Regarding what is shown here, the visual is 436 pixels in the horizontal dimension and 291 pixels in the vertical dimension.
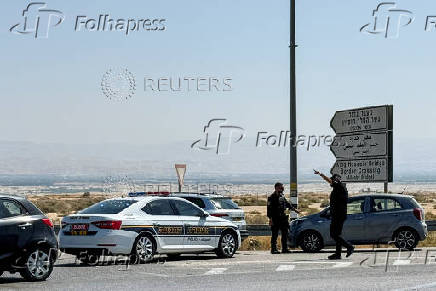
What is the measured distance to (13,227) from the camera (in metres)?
16.6

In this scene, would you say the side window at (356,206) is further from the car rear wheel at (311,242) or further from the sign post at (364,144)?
the sign post at (364,144)

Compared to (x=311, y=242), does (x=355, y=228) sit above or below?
above

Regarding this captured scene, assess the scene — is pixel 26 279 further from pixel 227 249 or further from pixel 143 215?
pixel 227 249

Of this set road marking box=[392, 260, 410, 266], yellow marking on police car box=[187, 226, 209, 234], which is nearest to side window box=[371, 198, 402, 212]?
road marking box=[392, 260, 410, 266]

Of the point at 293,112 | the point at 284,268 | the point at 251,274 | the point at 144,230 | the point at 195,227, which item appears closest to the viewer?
the point at 251,274

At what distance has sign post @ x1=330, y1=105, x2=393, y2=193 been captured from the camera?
3028cm

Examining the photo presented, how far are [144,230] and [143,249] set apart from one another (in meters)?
0.40

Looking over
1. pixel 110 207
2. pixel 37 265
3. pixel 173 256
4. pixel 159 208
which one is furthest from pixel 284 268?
pixel 37 265

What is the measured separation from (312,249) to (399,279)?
8.50 metres

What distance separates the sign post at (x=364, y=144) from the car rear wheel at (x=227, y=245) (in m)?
7.86

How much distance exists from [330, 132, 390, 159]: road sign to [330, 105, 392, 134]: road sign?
191mm

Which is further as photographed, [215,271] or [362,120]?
[362,120]

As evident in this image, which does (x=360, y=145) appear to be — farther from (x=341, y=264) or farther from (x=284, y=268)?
(x=284, y=268)

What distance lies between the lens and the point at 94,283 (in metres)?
16.8
